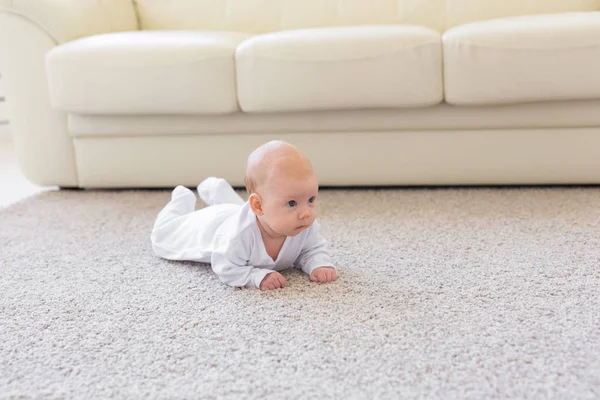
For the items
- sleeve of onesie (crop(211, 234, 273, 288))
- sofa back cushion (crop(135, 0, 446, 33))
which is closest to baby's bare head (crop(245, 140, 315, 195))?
sleeve of onesie (crop(211, 234, 273, 288))

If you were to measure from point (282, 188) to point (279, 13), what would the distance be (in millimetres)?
1429

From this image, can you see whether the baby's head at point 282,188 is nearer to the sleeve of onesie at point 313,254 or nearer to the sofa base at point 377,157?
the sleeve of onesie at point 313,254

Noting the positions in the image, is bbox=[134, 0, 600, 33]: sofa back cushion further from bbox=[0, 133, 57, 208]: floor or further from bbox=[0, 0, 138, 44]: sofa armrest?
bbox=[0, 133, 57, 208]: floor

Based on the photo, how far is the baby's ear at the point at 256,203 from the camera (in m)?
1.20

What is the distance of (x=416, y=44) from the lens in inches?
70.5

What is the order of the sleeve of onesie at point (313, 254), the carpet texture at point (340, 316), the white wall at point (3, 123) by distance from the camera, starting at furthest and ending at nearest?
the white wall at point (3, 123) → the sleeve of onesie at point (313, 254) → the carpet texture at point (340, 316)

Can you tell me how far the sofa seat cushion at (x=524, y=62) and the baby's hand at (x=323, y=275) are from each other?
2.51ft

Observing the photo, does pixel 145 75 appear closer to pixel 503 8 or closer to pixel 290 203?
pixel 290 203

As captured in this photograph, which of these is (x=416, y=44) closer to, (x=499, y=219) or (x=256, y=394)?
(x=499, y=219)

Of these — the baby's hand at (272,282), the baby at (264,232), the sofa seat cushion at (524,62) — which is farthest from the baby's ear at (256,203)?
the sofa seat cushion at (524,62)

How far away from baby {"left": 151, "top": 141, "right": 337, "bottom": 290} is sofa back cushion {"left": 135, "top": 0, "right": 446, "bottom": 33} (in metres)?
1.20

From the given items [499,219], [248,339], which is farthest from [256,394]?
[499,219]

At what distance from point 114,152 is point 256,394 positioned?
138cm

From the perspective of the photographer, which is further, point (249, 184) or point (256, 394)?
point (249, 184)
